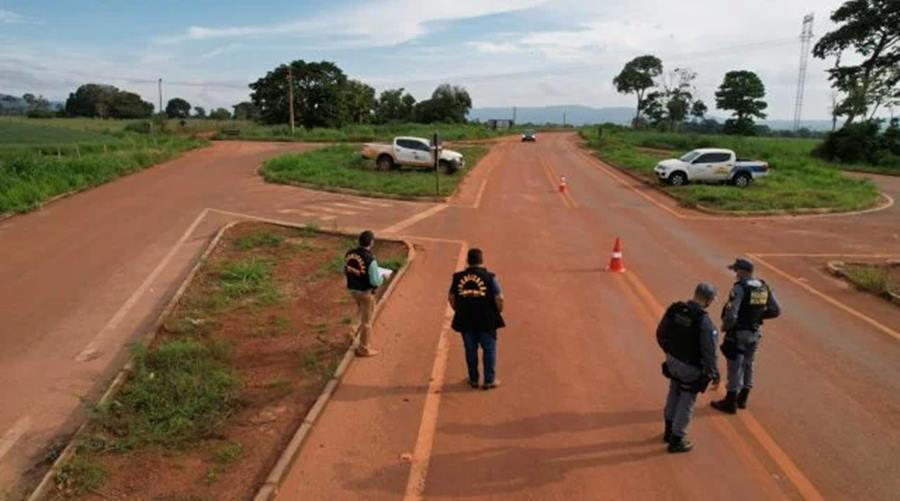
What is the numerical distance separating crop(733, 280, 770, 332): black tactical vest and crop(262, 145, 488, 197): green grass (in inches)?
680

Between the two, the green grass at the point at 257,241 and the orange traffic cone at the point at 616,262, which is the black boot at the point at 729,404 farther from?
the green grass at the point at 257,241

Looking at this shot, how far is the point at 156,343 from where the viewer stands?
380 inches

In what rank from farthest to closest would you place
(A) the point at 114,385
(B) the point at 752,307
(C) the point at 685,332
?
(A) the point at 114,385
(B) the point at 752,307
(C) the point at 685,332

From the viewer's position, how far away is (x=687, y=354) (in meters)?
6.34

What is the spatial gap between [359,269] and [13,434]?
13.5 feet

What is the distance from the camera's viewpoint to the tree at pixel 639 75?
104m

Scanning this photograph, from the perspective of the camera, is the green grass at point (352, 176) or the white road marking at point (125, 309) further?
the green grass at point (352, 176)

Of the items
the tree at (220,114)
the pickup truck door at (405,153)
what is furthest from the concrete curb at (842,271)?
the tree at (220,114)

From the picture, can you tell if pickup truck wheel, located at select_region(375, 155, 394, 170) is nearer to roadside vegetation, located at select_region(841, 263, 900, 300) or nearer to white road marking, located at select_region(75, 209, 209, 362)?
white road marking, located at select_region(75, 209, 209, 362)

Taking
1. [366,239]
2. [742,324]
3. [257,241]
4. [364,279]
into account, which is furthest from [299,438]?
[257,241]

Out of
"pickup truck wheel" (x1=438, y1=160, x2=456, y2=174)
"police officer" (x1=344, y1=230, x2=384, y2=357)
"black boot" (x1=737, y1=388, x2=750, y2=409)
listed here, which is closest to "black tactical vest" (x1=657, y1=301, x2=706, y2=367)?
"black boot" (x1=737, y1=388, x2=750, y2=409)

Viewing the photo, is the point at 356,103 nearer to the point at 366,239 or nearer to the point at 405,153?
the point at 405,153

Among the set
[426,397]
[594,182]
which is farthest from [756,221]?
[426,397]

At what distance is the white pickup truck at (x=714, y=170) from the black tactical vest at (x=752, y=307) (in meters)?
22.9
